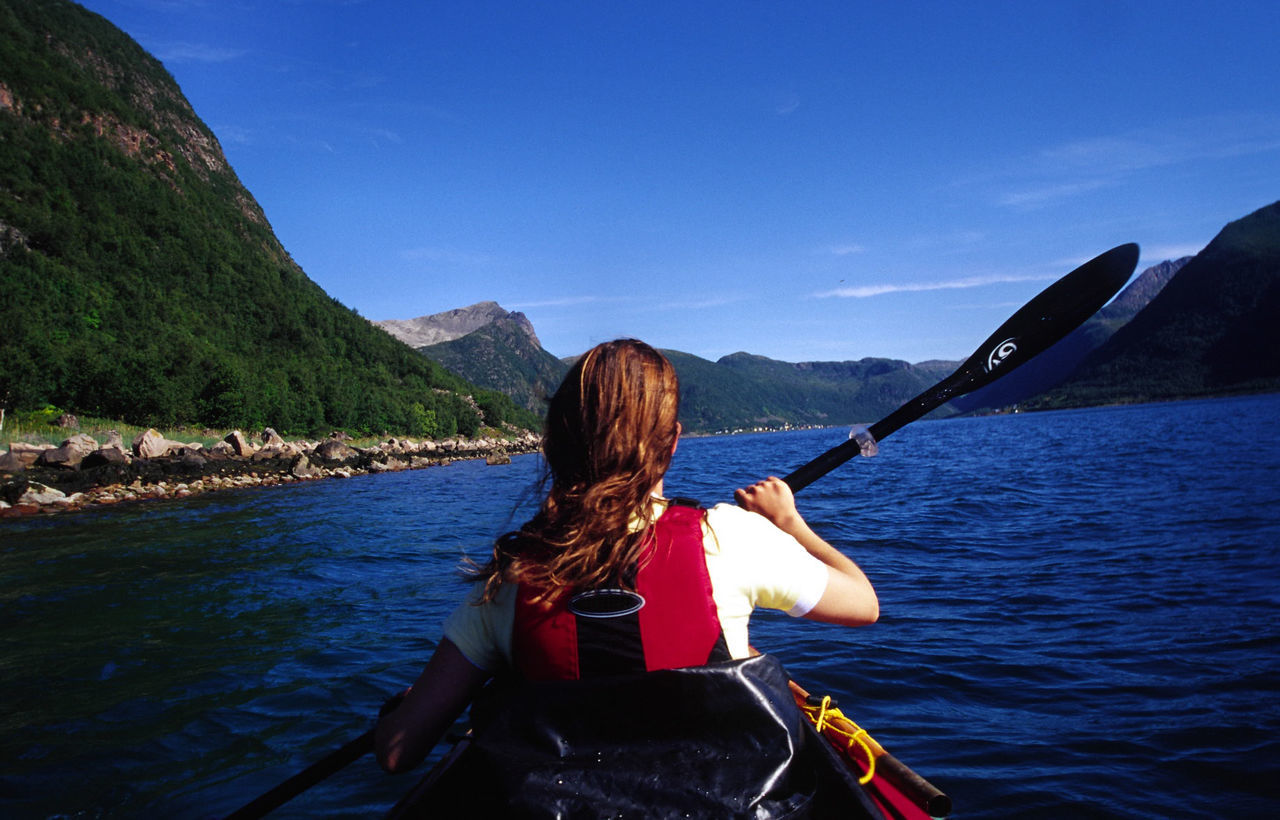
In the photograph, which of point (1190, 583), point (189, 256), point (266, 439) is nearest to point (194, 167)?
point (189, 256)

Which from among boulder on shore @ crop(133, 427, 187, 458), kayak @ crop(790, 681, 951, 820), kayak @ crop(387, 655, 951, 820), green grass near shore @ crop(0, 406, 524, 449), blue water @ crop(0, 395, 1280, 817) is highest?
green grass near shore @ crop(0, 406, 524, 449)

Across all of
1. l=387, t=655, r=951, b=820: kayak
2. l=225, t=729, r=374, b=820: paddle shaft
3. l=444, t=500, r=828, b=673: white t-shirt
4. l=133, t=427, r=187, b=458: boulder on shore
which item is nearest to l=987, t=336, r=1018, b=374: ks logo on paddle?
l=444, t=500, r=828, b=673: white t-shirt

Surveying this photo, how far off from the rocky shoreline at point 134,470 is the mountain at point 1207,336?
507ft

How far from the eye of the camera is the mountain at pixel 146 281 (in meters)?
43.7

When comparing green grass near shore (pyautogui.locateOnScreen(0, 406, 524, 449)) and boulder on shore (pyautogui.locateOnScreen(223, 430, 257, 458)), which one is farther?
boulder on shore (pyautogui.locateOnScreen(223, 430, 257, 458))

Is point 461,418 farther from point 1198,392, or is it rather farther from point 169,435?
point 1198,392

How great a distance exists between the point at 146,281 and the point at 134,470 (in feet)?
181

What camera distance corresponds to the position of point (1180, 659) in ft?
20.1

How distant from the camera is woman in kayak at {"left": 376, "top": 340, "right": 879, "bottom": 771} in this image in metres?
1.82

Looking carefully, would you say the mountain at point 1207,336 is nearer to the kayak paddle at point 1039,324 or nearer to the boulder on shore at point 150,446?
the kayak paddle at point 1039,324

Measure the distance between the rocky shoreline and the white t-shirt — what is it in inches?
980

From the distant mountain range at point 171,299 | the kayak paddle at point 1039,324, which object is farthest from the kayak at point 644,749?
the kayak paddle at point 1039,324

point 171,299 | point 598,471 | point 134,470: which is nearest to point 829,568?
point 598,471

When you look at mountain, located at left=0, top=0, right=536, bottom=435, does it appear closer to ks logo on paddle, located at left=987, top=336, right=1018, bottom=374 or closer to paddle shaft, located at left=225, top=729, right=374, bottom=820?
paddle shaft, located at left=225, top=729, right=374, bottom=820
